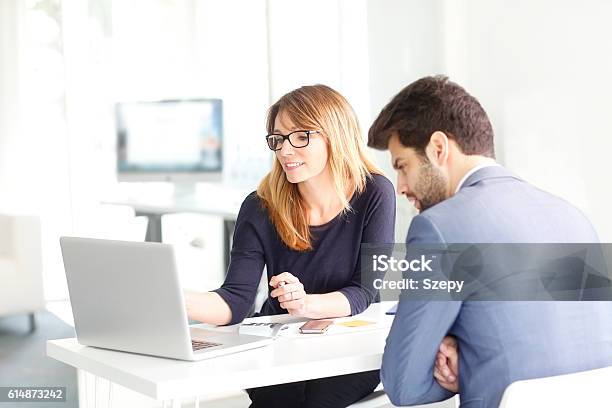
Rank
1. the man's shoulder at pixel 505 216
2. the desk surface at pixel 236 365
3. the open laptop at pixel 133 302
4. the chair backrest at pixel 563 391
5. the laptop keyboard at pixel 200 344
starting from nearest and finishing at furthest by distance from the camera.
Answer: the chair backrest at pixel 563 391 < the man's shoulder at pixel 505 216 < the desk surface at pixel 236 365 < the open laptop at pixel 133 302 < the laptop keyboard at pixel 200 344

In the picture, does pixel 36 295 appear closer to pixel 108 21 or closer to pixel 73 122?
pixel 73 122

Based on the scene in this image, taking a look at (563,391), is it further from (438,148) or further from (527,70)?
(527,70)

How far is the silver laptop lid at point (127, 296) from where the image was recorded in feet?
6.50

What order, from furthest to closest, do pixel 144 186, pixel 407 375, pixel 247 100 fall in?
pixel 247 100
pixel 144 186
pixel 407 375

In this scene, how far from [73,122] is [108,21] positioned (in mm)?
474

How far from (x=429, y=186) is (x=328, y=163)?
0.83 m

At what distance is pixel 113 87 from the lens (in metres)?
Result: 4.18

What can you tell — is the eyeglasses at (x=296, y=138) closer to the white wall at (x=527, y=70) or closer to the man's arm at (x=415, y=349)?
the man's arm at (x=415, y=349)

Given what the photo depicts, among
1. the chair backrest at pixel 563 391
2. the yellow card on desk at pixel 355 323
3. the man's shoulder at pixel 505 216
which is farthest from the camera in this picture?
the yellow card on desk at pixel 355 323

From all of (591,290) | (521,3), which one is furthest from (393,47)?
(591,290)

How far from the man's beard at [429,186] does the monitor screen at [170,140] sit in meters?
2.43

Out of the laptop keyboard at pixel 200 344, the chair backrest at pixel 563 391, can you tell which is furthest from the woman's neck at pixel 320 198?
the chair backrest at pixel 563 391

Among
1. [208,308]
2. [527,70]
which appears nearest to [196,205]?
[527,70]

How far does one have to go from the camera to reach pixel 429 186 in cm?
200
